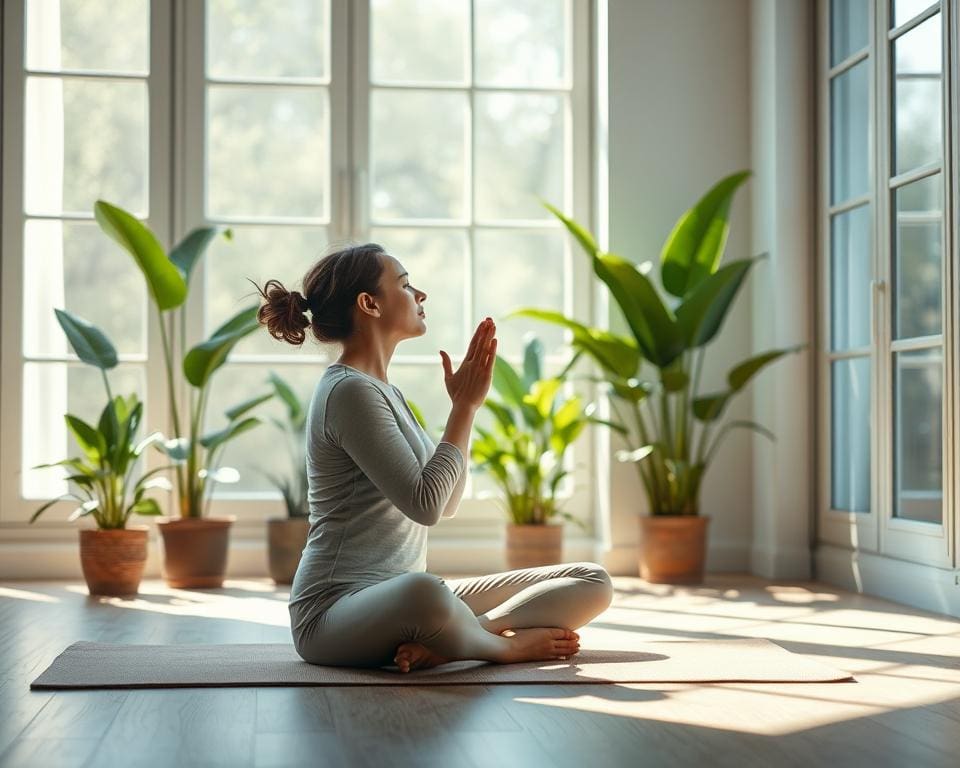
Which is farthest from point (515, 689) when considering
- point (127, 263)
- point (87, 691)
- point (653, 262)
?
point (127, 263)

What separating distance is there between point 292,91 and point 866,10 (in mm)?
2148

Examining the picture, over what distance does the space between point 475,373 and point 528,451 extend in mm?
2110

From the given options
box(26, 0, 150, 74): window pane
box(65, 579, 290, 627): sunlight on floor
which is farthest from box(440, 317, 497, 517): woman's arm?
box(26, 0, 150, 74): window pane

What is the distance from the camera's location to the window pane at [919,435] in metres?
3.72

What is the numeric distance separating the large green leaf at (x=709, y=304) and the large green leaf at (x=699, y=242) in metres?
0.13

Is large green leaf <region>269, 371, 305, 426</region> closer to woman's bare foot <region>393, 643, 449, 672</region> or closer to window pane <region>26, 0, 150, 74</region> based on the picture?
window pane <region>26, 0, 150, 74</region>

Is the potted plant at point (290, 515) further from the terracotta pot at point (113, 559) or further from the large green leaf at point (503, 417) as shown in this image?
the large green leaf at point (503, 417)

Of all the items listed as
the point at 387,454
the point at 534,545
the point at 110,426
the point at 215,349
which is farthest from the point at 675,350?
the point at 387,454

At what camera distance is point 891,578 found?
3887 mm

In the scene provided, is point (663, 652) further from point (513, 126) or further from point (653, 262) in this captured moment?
point (513, 126)

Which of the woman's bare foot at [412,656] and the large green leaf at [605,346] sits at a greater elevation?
the large green leaf at [605,346]

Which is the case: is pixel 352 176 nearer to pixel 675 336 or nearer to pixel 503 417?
pixel 503 417

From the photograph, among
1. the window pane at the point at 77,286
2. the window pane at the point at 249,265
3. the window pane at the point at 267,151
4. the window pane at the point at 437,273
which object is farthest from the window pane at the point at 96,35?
the window pane at the point at 437,273

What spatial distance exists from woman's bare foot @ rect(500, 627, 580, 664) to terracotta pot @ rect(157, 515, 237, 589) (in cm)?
185
